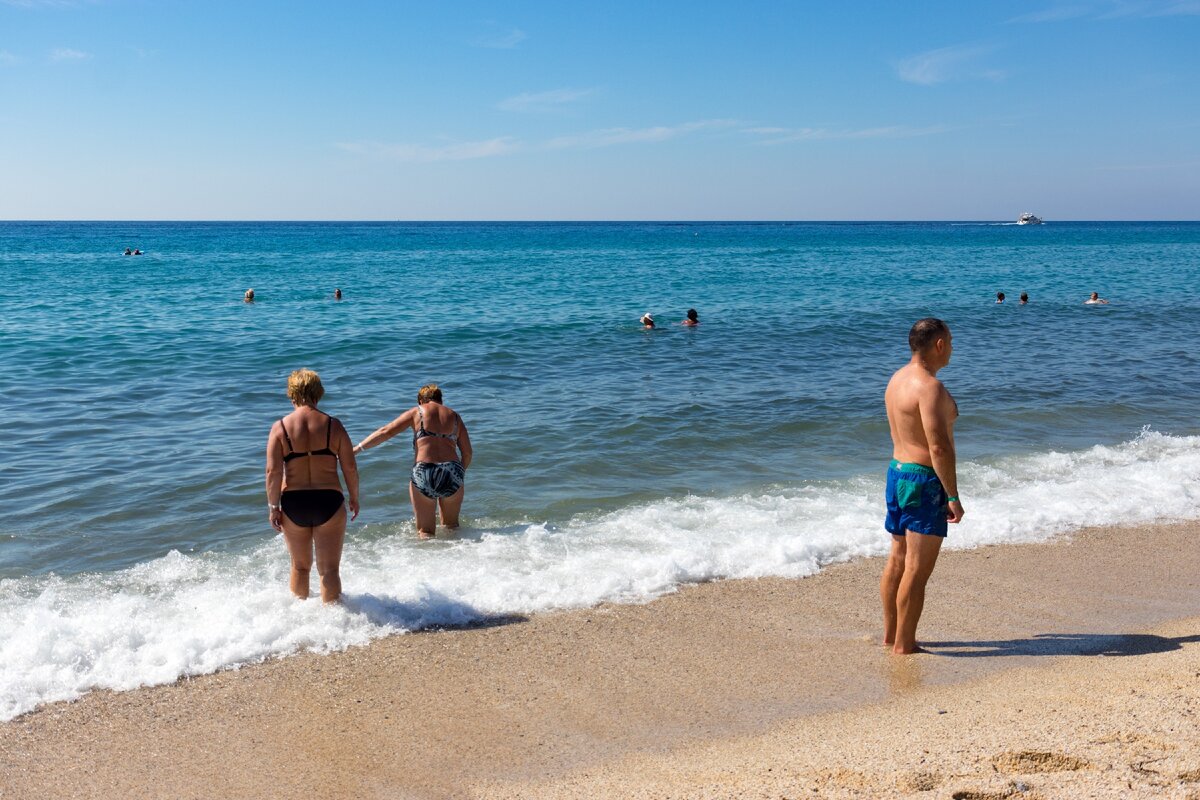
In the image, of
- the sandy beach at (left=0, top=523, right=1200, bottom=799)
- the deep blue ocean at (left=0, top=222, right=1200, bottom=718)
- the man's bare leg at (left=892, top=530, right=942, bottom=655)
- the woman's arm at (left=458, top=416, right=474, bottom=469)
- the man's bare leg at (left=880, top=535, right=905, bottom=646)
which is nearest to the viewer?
the sandy beach at (left=0, top=523, right=1200, bottom=799)

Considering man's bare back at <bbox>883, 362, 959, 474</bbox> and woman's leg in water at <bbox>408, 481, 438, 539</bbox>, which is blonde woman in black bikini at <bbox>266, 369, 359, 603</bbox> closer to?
woman's leg in water at <bbox>408, 481, 438, 539</bbox>

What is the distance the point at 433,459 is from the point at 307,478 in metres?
2.16

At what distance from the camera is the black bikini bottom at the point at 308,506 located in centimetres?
561

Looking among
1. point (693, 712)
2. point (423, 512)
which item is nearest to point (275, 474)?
point (423, 512)

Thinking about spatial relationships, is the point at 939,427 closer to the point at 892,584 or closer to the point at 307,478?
the point at 892,584

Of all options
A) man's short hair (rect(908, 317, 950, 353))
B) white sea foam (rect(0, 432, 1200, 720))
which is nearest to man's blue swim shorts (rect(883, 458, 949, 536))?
man's short hair (rect(908, 317, 950, 353))

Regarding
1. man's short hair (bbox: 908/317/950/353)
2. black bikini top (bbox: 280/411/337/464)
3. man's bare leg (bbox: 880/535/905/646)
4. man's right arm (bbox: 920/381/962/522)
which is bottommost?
man's bare leg (bbox: 880/535/905/646)

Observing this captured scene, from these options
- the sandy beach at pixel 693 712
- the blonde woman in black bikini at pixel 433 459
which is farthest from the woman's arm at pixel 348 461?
the blonde woman in black bikini at pixel 433 459

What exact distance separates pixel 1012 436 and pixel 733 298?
1882 cm

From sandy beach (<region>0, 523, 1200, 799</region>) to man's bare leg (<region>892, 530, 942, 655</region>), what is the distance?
13 cm

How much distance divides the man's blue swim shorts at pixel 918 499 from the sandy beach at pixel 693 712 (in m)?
0.82

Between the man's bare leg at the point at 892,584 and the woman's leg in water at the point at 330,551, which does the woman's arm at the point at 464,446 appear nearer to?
the woman's leg in water at the point at 330,551

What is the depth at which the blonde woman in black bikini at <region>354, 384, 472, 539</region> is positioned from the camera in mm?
7711

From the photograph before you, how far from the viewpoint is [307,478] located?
5.65 metres
